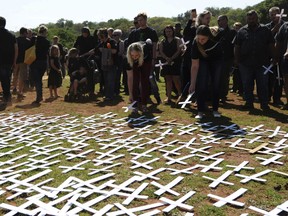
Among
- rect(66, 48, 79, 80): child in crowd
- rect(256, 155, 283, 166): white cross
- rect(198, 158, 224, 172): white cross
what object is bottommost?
rect(198, 158, 224, 172): white cross

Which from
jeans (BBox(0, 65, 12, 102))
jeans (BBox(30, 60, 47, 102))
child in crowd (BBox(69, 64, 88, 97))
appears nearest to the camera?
jeans (BBox(0, 65, 12, 102))

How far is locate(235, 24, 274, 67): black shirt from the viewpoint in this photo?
8117 millimetres

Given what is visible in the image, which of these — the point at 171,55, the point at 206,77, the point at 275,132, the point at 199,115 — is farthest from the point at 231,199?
the point at 171,55

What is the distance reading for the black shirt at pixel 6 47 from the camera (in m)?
9.88

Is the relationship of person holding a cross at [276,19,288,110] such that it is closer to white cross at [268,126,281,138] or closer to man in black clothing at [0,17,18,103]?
white cross at [268,126,281,138]

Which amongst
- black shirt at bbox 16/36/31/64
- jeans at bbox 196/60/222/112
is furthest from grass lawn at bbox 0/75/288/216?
black shirt at bbox 16/36/31/64

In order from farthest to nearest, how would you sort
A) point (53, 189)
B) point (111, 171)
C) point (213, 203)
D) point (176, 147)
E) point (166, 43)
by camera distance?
point (166, 43) → point (176, 147) → point (111, 171) → point (53, 189) → point (213, 203)

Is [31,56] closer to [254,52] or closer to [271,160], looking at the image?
[254,52]

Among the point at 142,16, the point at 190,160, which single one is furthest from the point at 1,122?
the point at 190,160

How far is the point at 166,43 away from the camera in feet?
31.3

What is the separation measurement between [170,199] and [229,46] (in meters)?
6.77

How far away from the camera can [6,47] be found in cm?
989

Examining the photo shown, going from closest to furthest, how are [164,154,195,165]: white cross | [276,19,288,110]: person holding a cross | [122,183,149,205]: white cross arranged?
[122,183,149,205]: white cross < [164,154,195,165]: white cross < [276,19,288,110]: person holding a cross

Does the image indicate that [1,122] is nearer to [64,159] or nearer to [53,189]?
[64,159]
